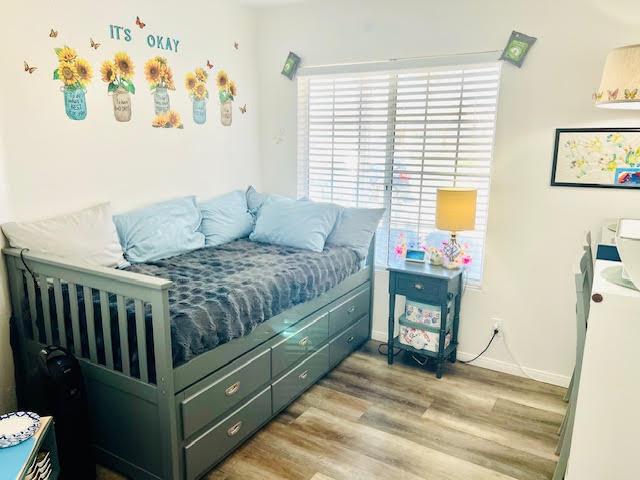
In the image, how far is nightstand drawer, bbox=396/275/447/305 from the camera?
2.94 meters

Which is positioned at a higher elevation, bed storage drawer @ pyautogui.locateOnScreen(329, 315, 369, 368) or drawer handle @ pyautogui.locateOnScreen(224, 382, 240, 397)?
drawer handle @ pyautogui.locateOnScreen(224, 382, 240, 397)

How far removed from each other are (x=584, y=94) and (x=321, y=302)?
1.90m

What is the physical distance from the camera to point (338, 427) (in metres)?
2.52

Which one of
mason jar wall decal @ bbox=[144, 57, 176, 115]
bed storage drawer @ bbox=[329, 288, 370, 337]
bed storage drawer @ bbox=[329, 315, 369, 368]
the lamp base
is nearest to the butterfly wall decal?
mason jar wall decal @ bbox=[144, 57, 176, 115]

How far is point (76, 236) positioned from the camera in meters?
2.38

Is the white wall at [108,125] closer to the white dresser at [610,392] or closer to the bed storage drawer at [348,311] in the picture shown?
the bed storage drawer at [348,311]

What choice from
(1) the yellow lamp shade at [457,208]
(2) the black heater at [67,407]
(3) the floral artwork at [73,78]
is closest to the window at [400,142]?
(1) the yellow lamp shade at [457,208]

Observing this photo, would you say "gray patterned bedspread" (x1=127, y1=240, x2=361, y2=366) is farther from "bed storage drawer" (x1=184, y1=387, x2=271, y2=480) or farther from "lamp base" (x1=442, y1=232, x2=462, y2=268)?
"lamp base" (x1=442, y1=232, x2=462, y2=268)

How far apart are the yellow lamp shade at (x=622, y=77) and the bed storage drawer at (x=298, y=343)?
1834 mm

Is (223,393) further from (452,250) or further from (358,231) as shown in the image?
(452,250)

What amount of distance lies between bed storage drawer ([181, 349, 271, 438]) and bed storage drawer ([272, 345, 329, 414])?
155mm

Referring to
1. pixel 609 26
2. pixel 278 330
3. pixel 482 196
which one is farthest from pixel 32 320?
pixel 609 26

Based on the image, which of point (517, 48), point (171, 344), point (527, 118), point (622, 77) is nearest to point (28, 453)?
point (171, 344)

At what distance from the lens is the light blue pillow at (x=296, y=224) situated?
310cm
